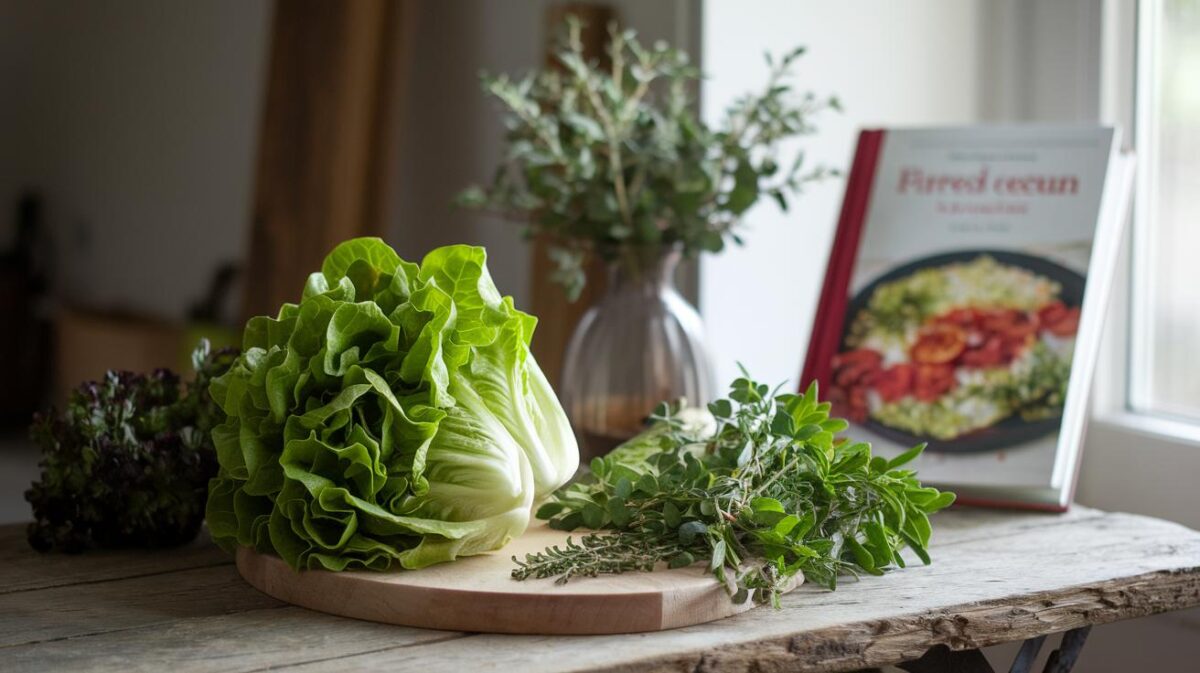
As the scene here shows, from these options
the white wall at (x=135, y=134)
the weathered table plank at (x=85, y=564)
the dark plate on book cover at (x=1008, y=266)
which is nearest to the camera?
the weathered table plank at (x=85, y=564)

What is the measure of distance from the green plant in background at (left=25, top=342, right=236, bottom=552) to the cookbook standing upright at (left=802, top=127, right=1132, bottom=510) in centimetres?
62

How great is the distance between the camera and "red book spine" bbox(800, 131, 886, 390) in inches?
51.2

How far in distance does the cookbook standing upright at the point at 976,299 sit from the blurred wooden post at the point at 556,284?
1.77ft

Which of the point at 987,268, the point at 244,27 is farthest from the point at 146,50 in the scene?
the point at 987,268

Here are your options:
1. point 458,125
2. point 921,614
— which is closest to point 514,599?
point 921,614

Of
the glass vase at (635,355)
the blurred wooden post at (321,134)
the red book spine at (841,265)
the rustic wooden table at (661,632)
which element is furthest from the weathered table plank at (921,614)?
the blurred wooden post at (321,134)

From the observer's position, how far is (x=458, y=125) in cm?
243

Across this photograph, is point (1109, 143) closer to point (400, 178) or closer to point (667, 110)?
point (667, 110)

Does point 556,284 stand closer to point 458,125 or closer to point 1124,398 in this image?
point 458,125

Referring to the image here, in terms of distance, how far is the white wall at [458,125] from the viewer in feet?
7.15

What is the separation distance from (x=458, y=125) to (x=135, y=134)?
2715 millimetres

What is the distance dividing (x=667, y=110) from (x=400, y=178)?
4.40 feet

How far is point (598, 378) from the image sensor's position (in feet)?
4.51

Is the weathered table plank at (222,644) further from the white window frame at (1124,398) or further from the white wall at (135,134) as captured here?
the white wall at (135,134)
